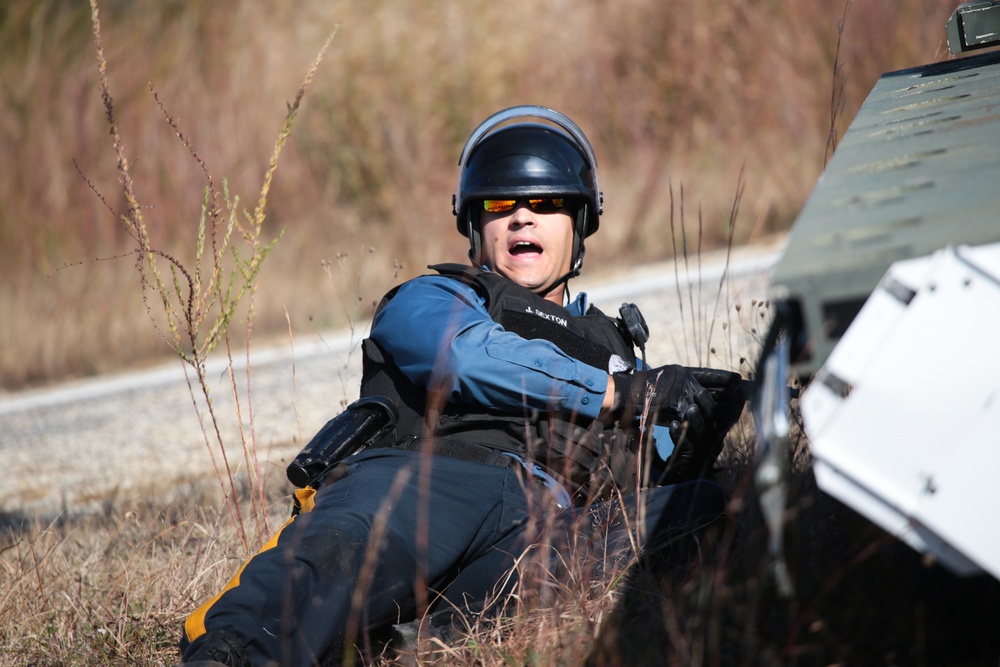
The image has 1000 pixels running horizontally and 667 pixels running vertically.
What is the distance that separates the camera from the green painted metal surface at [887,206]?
1.60 m

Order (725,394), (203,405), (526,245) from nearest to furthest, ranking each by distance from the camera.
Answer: (725,394) → (526,245) → (203,405)

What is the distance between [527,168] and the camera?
11.5 ft

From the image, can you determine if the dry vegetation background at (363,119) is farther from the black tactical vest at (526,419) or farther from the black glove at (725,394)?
the black glove at (725,394)

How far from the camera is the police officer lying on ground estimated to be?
96.2 inches

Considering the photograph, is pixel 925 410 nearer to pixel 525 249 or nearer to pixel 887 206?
pixel 887 206

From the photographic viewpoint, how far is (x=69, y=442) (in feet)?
19.9

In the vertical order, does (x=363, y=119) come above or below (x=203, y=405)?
above

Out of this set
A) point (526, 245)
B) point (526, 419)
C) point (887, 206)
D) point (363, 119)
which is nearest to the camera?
point (887, 206)

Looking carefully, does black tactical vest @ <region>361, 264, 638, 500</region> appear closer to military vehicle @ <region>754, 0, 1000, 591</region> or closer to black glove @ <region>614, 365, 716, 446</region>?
black glove @ <region>614, 365, 716, 446</region>

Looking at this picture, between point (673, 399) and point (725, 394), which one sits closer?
point (673, 399)

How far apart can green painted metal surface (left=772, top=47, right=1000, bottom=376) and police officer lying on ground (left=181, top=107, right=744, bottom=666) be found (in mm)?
868

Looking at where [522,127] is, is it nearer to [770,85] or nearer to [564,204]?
[564,204]

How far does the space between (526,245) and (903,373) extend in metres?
2.15

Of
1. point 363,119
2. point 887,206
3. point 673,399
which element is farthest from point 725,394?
point 363,119
